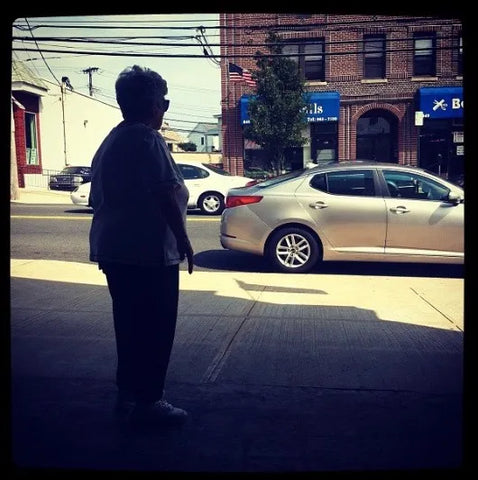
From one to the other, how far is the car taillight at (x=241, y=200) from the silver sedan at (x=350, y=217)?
0.01 m

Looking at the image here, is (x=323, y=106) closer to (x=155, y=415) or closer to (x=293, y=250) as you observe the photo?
(x=293, y=250)

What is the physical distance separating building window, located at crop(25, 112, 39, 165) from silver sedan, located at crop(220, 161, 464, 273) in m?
24.3

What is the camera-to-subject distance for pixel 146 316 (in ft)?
9.96

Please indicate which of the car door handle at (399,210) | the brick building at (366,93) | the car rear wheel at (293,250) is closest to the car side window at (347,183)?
the car door handle at (399,210)

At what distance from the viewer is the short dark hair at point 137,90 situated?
2.96 metres

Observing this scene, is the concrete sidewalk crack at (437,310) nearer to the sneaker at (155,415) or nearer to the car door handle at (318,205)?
the car door handle at (318,205)

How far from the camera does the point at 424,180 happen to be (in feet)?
24.4

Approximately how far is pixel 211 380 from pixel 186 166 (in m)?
11.4

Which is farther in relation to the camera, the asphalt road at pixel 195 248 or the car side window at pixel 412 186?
the asphalt road at pixel 195 248

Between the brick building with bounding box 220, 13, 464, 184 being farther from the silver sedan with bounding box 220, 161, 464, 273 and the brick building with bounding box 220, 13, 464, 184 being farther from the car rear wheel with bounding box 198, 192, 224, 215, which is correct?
the silver sedan with bounding box 220, 161, 464, 273

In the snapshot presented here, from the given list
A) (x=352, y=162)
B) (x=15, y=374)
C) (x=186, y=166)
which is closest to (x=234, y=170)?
(x=186, y=166)

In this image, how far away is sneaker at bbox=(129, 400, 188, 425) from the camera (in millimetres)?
3073

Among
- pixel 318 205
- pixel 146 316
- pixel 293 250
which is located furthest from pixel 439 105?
pixel 146 316

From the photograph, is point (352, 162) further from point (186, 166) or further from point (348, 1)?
point (186, 166)
